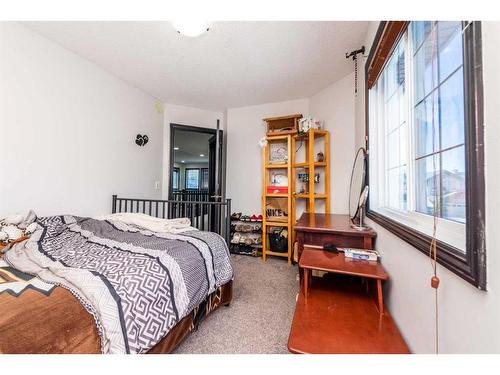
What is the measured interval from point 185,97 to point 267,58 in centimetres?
144

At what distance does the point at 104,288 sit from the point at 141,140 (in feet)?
7.64

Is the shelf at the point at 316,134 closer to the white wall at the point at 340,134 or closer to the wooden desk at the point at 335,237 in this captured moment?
the white wall at the point at 340,134

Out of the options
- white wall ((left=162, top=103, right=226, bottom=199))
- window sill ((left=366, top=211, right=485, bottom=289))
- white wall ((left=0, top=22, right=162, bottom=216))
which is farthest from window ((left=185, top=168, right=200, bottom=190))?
window sill ((left=366, top=211, right=485, bottom=289))

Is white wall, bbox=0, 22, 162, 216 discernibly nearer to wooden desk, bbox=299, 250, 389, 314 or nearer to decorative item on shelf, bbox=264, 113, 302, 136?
decorative item on shelf, bbox=264, 113, 302, 136

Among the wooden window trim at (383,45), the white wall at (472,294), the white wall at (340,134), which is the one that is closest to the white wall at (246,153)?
the white wall at (340,134)

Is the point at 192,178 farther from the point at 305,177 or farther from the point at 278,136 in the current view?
the point at 305,177

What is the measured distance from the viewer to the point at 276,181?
3.01 metres

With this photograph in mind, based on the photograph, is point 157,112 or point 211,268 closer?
point 211,268

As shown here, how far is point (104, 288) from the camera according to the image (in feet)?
2.65

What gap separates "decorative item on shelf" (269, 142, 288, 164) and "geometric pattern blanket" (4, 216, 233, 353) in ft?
5.61

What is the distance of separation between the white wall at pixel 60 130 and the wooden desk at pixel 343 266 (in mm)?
2239

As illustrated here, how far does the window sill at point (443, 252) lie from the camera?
50 cm
